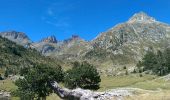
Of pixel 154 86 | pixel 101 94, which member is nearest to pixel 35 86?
pixel 101 94

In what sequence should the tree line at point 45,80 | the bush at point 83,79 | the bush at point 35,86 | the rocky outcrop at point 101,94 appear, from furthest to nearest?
the bush at point 83,79 → the tree line at point 45,80 → the bush at point 35,86 → the rocky outcrop at point 101,94

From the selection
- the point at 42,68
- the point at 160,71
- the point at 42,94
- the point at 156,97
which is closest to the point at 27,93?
the point at 42,94

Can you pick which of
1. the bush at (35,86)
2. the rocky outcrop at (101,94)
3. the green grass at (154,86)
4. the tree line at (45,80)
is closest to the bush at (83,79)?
the tree line at (45,80)

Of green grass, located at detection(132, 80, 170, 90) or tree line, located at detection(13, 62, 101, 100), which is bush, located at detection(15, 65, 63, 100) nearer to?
tree line, located at detection(13, 62, 101, 100)

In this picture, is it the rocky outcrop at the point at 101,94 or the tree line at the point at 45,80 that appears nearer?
the rocky outcrop at the point at 101,94

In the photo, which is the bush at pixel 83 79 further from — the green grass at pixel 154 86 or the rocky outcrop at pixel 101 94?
the rocky outcrop at pixel 101 94

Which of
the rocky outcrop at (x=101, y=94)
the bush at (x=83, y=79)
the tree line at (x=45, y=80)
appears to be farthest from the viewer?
the bush at (x=83, y=79)

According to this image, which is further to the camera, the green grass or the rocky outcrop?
the green grass

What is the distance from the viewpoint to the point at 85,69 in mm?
126188

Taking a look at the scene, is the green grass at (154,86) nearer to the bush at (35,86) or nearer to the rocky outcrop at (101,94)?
the bush at (35,86)

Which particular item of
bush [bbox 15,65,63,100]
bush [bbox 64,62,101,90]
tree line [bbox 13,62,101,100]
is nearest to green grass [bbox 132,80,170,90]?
bush [bbox 64,62,101,90]

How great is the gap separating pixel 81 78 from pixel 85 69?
423 centimetres

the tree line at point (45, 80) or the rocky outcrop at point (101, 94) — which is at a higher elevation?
the tree line at point (45, 80)

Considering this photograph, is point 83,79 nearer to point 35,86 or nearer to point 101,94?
point 35,86
